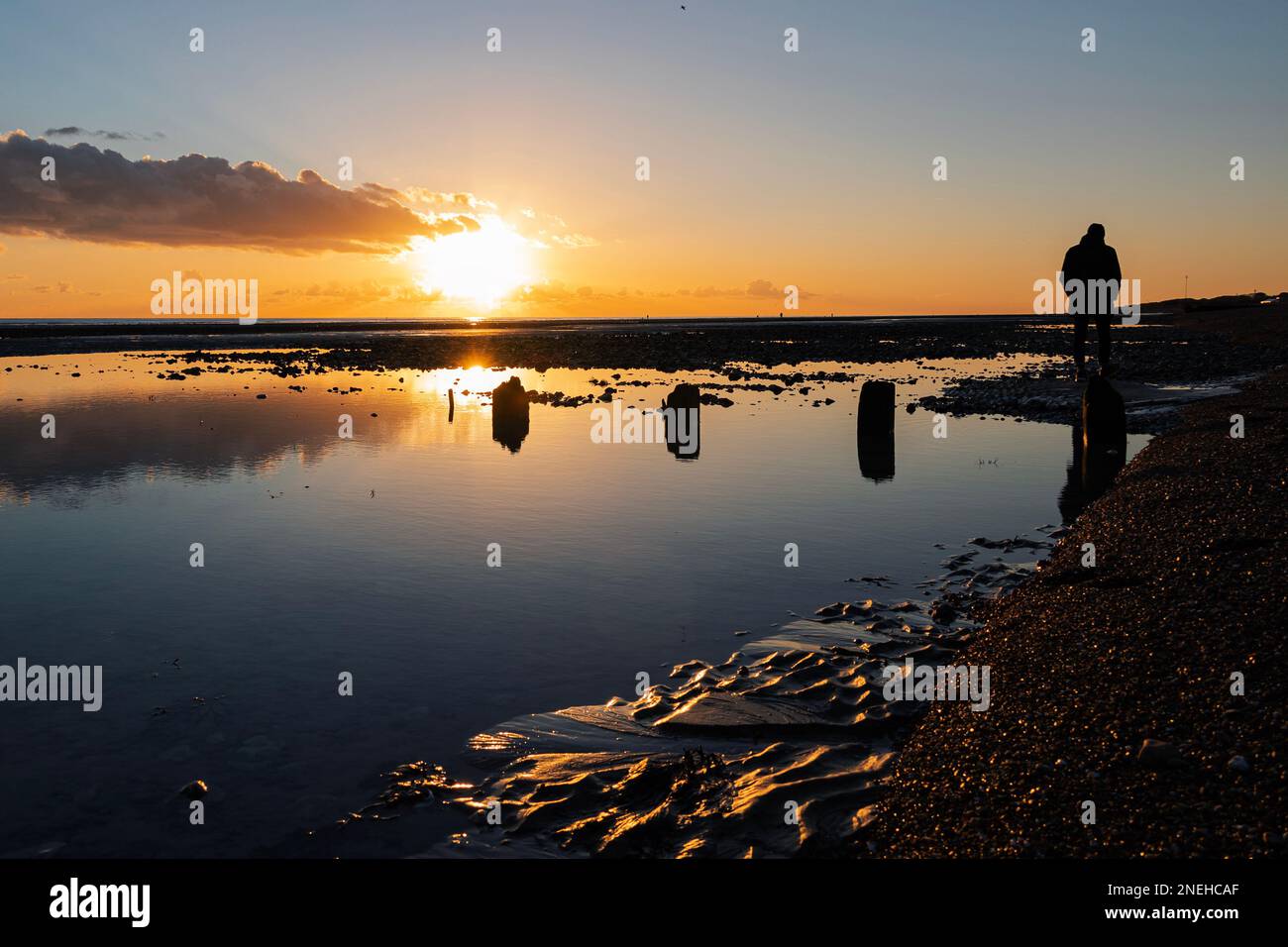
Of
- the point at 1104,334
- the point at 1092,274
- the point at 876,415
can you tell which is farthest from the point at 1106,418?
the point at 876,415

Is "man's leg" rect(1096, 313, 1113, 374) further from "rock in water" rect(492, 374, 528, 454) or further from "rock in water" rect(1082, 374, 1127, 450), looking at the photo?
"rock in water" rect(492, 374, 528, 454)

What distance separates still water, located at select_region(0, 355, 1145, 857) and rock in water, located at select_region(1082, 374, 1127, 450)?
115cm

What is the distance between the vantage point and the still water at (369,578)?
6.32 metres

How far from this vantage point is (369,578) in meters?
10.8

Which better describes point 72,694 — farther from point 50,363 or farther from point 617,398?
point 50,363

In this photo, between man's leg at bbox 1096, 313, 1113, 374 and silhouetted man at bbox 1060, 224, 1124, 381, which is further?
man's leg at bbox 1096, 313, 1113, 374

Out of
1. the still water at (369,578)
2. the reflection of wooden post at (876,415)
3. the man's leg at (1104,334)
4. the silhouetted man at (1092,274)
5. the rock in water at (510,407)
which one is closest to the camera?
the still water at (369,578)

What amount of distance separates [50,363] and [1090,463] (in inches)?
2286

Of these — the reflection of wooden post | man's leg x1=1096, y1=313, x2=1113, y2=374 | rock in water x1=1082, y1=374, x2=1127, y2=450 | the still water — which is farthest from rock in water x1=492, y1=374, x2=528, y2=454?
man's leg x1=1096, y1=313, x2=1113, y2=374

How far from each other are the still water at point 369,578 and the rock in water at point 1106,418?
1150 millimetres

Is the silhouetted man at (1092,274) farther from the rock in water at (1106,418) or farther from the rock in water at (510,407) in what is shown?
the rock in water at (510,407)

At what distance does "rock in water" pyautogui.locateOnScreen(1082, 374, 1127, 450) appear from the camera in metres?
18.2

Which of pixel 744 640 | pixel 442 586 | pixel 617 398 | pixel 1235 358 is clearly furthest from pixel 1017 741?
pixel 1235 358

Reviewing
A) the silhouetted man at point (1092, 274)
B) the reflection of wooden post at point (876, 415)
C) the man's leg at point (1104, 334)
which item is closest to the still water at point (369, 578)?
the reflection of wooden post at point (876, 415)
